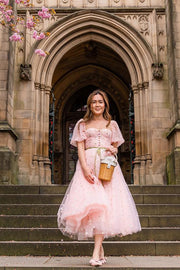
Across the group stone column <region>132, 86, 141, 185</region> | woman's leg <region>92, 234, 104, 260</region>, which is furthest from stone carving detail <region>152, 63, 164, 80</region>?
woman's leg <region>92, 234, 104, 260</region>

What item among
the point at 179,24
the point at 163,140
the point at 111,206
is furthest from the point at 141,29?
the point at 111,206

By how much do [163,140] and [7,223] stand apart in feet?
19.5

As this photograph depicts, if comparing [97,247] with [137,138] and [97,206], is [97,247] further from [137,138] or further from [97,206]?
[137,138]

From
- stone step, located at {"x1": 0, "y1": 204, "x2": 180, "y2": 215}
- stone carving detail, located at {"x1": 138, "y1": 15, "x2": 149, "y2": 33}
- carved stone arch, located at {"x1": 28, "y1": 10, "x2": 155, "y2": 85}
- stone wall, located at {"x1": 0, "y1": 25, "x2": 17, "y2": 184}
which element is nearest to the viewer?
stone step, located at {"x1": 0, "y1": 204, "x2": 180, "y2": 215}

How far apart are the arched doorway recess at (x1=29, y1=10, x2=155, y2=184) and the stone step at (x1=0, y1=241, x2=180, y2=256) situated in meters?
5.73

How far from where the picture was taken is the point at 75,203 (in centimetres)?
383

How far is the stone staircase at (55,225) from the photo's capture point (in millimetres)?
4754

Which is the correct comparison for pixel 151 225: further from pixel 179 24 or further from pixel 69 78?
pixel 69 78

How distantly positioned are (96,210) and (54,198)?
2.78m

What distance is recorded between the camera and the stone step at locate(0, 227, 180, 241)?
17.1 ft

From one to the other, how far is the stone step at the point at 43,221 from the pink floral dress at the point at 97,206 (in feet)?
5.02

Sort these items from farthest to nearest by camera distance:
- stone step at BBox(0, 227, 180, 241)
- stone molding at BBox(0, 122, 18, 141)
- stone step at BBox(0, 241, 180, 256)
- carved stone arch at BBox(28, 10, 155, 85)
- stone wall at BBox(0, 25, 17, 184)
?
carved stone arch at BBox(28, 10, 155, 85), stone molding at BBox(0, 122, 18, 141), stone wall at BBox(0, 25, 17, 184), stone step at BBox(0, 227, 180, 241), stone step at BBox(0, 241, 180, 256)

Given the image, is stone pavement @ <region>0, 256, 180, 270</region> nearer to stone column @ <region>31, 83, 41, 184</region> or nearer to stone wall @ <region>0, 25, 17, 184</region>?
stone wall @ <region>0, 25, 17, 184</region>

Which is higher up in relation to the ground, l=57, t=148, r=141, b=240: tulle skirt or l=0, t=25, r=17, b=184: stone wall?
l=0, t=25, r=17, b=184: stone wall
